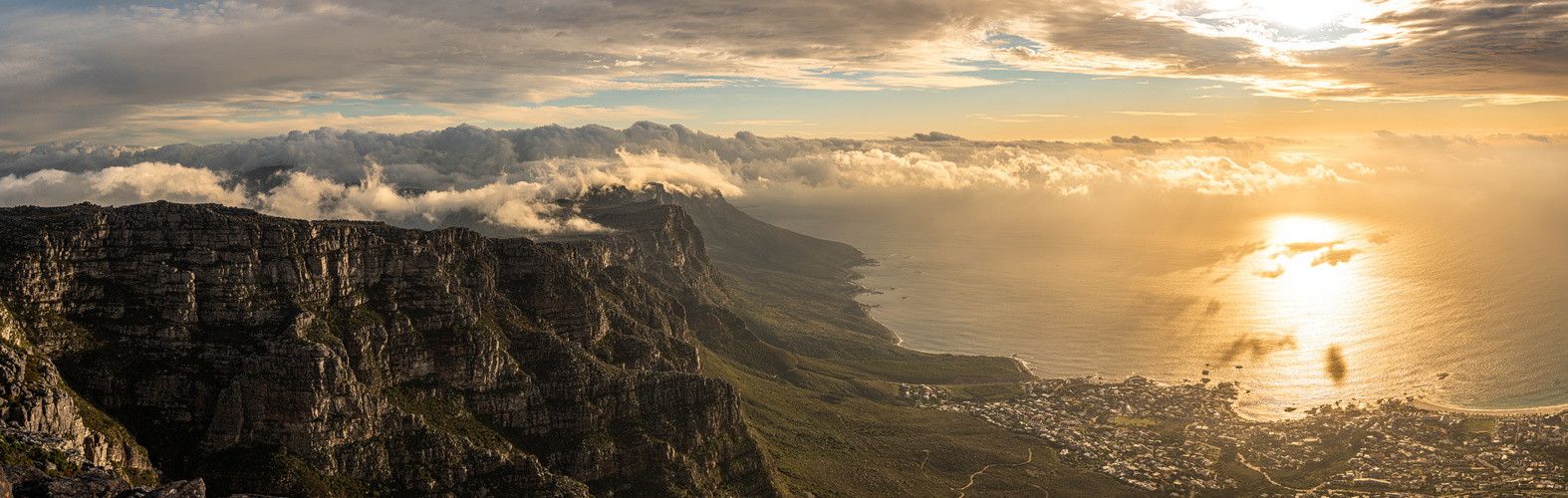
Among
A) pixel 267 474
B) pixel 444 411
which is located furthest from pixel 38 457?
pixel 444 411

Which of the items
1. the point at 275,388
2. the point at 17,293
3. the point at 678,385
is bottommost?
the point at 678,385

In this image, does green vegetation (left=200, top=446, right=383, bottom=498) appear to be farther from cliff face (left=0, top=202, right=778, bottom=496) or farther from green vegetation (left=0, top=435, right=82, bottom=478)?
green vegetation (left=0, top=435, right=82, bottom=478)

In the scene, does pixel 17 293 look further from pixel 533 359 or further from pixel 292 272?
pixel 533 359

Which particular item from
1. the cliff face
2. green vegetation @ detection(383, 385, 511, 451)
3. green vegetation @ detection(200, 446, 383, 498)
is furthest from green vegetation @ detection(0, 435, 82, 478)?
green vegetation @ detection(383, 385, 511, 451)

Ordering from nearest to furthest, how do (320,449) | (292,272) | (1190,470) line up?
1. (320,449)
2. (292,272)
3. (1190,470)

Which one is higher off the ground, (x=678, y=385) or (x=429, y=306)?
(x=429, y=306)

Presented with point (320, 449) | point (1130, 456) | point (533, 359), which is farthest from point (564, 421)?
point (1130, 456)

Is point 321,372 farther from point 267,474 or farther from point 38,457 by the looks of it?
point 38,457

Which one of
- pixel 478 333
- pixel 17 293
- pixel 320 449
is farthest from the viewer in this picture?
pixel 478 333

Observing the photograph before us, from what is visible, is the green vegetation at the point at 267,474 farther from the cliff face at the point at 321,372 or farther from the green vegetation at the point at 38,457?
the green vegetation at the point at 38,457
